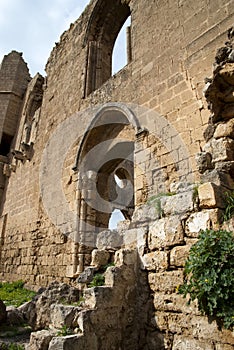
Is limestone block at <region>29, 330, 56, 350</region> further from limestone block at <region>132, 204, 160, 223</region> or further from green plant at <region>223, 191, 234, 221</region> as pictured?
green plant at <region>223, 191, 234, 221</region>

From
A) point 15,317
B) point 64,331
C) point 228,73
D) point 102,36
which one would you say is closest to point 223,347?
point 64,331

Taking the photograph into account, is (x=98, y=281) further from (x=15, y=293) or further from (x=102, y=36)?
(x=102, y=36)

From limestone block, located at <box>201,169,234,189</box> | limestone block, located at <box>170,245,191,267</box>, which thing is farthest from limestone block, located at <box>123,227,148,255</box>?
limestone block, located at <box>201,169,234,189</box>

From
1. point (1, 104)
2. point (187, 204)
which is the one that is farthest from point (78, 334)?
point (1, 104)

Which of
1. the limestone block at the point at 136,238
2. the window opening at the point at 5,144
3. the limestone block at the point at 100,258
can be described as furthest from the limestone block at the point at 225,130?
the window opening at the point at 5,144

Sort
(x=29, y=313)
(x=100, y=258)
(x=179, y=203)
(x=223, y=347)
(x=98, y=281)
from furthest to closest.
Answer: (x=29, y=313) < (x=100, y=258) < (x=98, y=281) < (x=179, y=203) < (x=223, y=347)

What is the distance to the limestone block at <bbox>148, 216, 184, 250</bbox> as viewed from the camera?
2775 millimetres

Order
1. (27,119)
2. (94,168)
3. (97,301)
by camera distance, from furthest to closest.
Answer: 1. (27,119)
2. (94,168)
3. (97,301)

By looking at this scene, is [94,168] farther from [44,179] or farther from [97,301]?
[97,301]

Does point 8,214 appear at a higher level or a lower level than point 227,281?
higher

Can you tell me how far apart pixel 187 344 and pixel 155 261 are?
2.55ft

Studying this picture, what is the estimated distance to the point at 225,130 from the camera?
3148 mm

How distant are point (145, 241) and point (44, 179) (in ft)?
19.3

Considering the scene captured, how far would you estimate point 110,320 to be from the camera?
273 cm
